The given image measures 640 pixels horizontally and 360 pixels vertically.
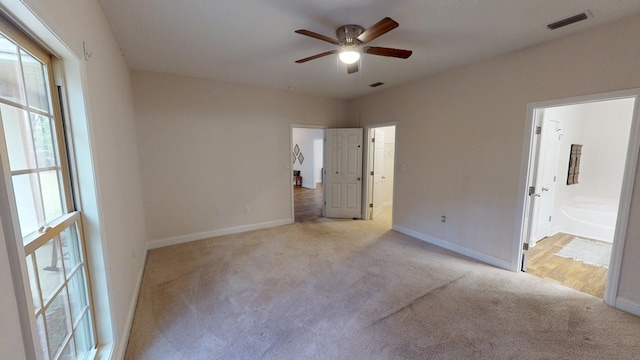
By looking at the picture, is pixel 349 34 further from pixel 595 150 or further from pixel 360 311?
pixel 595 150

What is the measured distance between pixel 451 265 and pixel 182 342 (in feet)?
10.0

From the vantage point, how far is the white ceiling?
199 centimetres

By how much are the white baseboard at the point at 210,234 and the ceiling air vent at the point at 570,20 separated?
4.47 m

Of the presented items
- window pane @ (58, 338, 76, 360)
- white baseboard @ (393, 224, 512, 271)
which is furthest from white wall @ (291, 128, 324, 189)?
window pane @ (58, 338, 76, 360)

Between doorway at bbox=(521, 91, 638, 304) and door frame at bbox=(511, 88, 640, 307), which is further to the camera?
doorway at bbox=(521, 91, 638, 304)

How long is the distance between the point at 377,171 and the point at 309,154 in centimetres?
498

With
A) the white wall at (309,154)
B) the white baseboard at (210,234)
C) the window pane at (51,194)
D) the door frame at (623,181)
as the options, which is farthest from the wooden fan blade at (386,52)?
the white wall at (309,154)

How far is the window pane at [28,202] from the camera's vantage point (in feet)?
3.43

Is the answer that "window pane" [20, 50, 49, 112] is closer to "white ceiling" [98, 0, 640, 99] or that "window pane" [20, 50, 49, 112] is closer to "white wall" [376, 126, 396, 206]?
"white ceiling" [98, 0, 640, 99]

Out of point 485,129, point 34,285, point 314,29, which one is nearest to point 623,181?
point 485,129

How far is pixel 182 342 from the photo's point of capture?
6.34ft

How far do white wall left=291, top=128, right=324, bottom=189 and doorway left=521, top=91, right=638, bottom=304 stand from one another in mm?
6884

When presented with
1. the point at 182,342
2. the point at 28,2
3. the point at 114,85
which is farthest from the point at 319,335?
the point at 114,85

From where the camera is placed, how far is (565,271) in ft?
10.00
